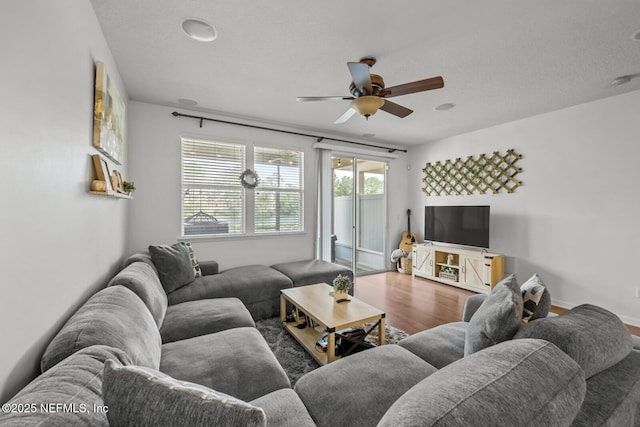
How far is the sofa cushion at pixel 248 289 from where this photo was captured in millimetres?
2693

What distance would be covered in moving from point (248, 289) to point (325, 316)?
115cm

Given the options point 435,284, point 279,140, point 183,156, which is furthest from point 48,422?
point 435,284

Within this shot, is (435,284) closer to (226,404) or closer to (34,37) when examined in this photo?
(226,404)

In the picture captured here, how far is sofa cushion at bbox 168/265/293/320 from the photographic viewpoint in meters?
2.69

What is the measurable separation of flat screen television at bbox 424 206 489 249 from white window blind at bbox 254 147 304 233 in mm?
2441

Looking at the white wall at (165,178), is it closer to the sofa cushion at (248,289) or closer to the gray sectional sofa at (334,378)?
the sofa cushion at (248,289)

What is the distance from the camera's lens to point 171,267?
2646 mm

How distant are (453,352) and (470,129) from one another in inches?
158

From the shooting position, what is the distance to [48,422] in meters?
0.60

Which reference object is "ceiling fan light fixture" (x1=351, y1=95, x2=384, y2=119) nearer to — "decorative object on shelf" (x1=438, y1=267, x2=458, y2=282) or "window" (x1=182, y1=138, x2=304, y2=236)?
"window" (x1=182, y1=138, x2=304, y2=236)

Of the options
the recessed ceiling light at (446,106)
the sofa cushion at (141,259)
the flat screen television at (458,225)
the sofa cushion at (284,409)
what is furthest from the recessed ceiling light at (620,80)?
the sofa cushion at (141,259)

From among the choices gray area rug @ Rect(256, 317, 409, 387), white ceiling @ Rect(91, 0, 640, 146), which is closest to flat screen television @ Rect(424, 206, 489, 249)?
white ceiling @ Rect(91, 0, 640, 146)

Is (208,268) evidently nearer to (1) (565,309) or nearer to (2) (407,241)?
(2) (407,241)

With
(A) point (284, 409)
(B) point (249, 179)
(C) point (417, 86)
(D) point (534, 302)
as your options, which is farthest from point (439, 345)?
(B) point (249, 179)
